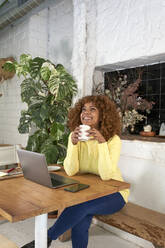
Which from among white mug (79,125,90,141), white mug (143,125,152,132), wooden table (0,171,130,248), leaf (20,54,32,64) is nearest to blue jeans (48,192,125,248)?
wooden table (0,171,130,248)

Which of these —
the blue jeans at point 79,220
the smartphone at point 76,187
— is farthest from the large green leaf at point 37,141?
the smartphone at point 76,187

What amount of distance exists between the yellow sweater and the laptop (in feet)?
0.63

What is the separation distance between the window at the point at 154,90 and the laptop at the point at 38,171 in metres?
1.28

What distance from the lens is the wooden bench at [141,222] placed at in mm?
1590

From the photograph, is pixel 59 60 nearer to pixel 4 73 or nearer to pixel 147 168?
pixel 4 73

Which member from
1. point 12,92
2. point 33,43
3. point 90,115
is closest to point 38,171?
point 90,115

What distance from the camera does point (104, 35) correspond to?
2.68 metres

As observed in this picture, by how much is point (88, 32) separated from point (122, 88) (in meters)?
0.74

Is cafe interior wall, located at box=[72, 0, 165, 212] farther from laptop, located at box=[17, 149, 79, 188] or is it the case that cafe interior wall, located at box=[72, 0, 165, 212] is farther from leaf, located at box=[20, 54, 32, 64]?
laptop, located at box=[17, 149, 79, 188]

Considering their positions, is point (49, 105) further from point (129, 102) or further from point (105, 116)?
point (105, 116)

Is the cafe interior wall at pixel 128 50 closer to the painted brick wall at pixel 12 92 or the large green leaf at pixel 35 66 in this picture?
the large green leaf at pixel 35 66

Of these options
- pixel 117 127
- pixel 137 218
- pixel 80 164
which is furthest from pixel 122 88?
pixel 137 218

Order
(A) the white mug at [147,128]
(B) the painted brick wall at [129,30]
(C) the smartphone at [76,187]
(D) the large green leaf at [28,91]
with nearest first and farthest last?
(C) the smartphone at [76,187], (B) the painted brick wall at [129,30], (A) the white mug at [147,128], (D) the large green leaf at [28,91]

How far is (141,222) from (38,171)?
0.82m
